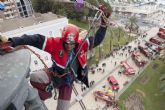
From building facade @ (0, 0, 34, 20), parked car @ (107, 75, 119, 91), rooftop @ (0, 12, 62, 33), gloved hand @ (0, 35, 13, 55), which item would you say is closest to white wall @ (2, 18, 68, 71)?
rooftop @ (0, 12, 62, 33)

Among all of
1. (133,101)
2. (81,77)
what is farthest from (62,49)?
(133,101)

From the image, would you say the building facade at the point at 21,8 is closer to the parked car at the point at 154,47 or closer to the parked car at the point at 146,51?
the parked car at the point at 146,51

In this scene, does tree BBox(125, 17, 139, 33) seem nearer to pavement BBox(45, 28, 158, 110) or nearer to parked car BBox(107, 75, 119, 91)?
pavement BBox(45, 28, 158, 110)

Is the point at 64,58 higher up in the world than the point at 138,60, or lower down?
higher up

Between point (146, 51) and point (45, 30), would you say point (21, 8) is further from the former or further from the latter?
point (146, 51)

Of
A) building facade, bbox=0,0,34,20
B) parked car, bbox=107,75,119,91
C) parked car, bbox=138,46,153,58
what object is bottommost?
parked car, bbox=138,46,153,58

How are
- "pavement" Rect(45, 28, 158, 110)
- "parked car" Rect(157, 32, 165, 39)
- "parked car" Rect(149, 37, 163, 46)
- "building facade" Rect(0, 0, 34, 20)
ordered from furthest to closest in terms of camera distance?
1. "parked car" Rect(157, 32, 165, 39)
2. "parked car" Rect(149, 37, 163, 46)
3. "building facade" Rect(0, 0, 34, 20)
4. "pavement" Rect(45, 28, 158, 110)

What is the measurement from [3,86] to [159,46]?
5039 centimetres

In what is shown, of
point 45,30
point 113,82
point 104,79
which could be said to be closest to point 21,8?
point 104,79

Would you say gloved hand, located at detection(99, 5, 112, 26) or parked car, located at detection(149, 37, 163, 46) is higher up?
gloved hand, located at detection(99, 5, 112, 26)

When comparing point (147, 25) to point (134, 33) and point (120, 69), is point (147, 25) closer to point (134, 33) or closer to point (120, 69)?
point (134, 33)

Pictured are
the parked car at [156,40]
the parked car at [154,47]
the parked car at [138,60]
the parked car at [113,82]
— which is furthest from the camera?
the parked car at [156,40]

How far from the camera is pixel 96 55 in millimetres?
42812

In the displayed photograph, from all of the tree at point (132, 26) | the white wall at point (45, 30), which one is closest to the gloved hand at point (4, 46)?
the white wall at point (45, 30)
